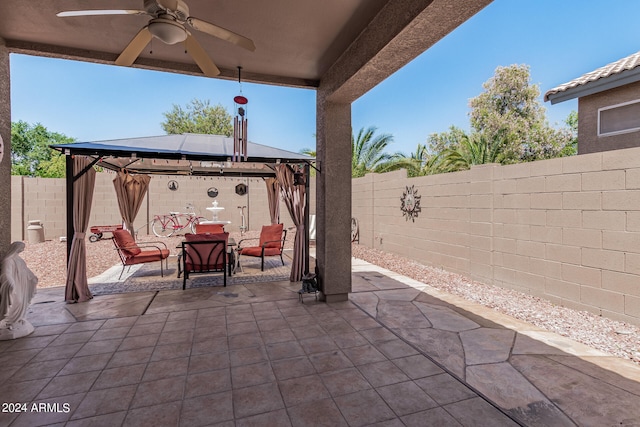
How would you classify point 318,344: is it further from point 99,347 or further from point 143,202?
point 143,202

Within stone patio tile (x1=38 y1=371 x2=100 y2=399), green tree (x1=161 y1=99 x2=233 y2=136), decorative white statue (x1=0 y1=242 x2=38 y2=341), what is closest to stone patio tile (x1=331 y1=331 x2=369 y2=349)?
stone patio tile (x1=38 y1=371 x2=100 y2=399)

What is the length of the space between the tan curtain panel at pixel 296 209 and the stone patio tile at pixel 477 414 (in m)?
3.29

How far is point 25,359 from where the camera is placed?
8.30 ft

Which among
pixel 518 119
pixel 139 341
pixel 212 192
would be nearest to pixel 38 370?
pixel 139 341

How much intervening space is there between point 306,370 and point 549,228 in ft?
11.7

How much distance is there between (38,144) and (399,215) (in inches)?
1150

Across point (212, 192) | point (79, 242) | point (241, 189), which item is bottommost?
point (79, 242)

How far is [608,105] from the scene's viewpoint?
5262 mm

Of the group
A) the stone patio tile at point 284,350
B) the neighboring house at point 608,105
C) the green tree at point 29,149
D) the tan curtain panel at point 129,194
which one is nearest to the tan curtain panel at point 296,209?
the stone patio tile at point 284,350

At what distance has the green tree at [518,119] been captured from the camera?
12.5 m

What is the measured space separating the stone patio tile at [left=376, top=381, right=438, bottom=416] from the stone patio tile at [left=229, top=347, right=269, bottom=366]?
104cm

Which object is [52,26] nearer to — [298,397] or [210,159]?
[210,159]

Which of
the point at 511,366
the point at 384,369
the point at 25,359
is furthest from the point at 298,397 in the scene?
the point at 25,359

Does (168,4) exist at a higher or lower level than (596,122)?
lower
